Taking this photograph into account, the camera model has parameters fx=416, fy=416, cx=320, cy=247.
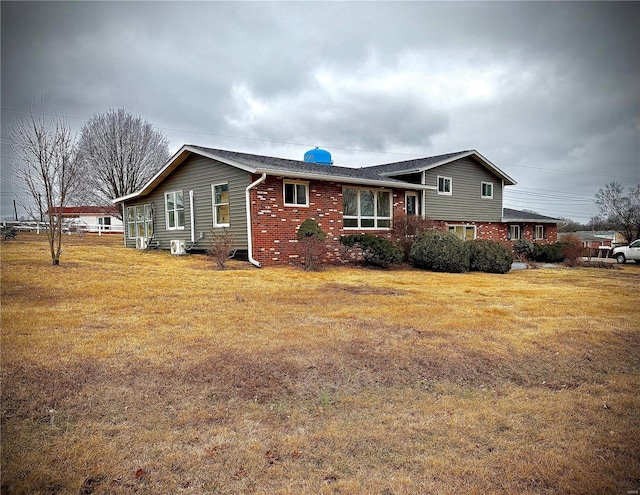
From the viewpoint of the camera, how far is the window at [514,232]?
27875 millimetres

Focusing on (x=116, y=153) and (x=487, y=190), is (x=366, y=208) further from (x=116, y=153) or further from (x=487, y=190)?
(x=116, y=153)

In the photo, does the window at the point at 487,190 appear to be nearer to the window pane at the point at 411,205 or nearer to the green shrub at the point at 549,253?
the green shrub at the point at 549,253

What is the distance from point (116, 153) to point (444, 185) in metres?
23.8

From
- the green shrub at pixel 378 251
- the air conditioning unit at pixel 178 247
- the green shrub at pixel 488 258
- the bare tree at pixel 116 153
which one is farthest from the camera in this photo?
the bare tree at pixel 116 153

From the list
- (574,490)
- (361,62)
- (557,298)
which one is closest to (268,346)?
(574,490)

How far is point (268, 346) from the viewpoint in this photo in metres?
5.43

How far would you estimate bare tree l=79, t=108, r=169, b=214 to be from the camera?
3059cm

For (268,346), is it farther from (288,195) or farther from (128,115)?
(128,115)

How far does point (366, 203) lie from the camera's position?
1823 cm

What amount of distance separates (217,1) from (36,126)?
586 cm

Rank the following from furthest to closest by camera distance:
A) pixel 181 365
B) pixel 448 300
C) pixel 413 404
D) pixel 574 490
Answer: pixel 448 300, pixel 181 365, pixel 413 404, pixel 574 490

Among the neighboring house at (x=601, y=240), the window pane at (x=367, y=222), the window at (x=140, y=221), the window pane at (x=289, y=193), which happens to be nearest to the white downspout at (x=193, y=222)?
the window at (x=140, y=221)

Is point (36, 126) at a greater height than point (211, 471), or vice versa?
point (36, 126)

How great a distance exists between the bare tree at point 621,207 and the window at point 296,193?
33.4 metres
